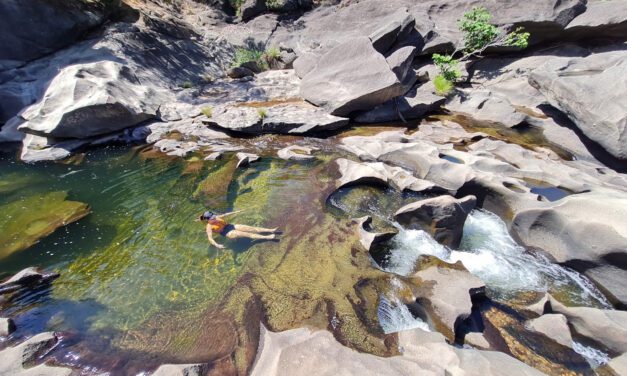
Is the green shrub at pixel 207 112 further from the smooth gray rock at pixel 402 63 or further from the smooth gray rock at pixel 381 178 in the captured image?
the smooth gray rock at pixel 402 63

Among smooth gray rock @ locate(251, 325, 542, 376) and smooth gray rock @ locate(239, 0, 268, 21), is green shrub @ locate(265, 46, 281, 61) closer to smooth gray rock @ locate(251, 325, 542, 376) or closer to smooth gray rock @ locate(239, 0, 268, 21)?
smooth gray rock @ locate(239, 0, 268, 21)

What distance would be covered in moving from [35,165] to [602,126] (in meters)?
18.9

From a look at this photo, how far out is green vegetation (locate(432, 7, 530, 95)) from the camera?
47.8ft

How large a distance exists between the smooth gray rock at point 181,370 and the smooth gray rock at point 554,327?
5057 millimetres

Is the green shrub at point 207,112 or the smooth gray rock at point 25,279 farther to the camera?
the green shrub at point 207,112

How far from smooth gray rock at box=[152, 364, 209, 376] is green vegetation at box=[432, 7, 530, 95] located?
14651 mm

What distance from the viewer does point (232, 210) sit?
26.7ft

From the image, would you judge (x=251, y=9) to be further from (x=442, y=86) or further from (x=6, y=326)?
(x=6, y=326)

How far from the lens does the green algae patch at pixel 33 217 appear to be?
725cm

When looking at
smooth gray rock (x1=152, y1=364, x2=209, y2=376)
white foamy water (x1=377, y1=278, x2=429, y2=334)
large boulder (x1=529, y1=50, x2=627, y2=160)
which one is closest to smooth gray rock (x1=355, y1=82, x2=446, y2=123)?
large boulder (x1=529, y1=50, x2=627, y2=160)

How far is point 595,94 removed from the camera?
9719 millimetres

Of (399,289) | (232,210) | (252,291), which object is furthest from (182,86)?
(399,289)

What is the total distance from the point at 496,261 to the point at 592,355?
206 cm

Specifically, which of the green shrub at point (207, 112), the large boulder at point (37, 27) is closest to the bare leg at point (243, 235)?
the green shrub at point (207, 112)
